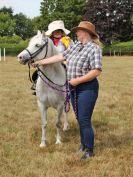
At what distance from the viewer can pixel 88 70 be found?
7.05 meters

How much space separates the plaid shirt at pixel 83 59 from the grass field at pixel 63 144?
143 centimetres

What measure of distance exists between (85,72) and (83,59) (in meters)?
0.22

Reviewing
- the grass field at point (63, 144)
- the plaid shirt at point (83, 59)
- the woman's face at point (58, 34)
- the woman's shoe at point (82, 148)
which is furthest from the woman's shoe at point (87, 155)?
the woman's face at point (58, 34)

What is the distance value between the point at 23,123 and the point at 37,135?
1.39 metres

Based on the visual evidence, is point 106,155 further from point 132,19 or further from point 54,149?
point 132,19

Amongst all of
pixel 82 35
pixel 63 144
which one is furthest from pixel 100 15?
pixel 82 35

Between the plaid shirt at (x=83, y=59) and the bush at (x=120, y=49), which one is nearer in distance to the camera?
the plaid shirt at (x=83, y=59)

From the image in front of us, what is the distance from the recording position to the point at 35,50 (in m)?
7.43

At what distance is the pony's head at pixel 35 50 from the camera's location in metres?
7.24

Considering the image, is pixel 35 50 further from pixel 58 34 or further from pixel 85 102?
pixel 58 34

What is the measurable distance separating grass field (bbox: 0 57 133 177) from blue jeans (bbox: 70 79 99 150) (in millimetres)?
486

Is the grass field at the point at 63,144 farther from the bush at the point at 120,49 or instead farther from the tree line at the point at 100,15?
the tree line at the point at 100,15

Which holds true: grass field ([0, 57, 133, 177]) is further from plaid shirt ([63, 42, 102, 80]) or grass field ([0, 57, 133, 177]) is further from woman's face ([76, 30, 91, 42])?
woman's face ([76, 30, 91, 42])

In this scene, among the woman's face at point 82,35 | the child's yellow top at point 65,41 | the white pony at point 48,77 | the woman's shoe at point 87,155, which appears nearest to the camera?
the woman's face at point 82,35
